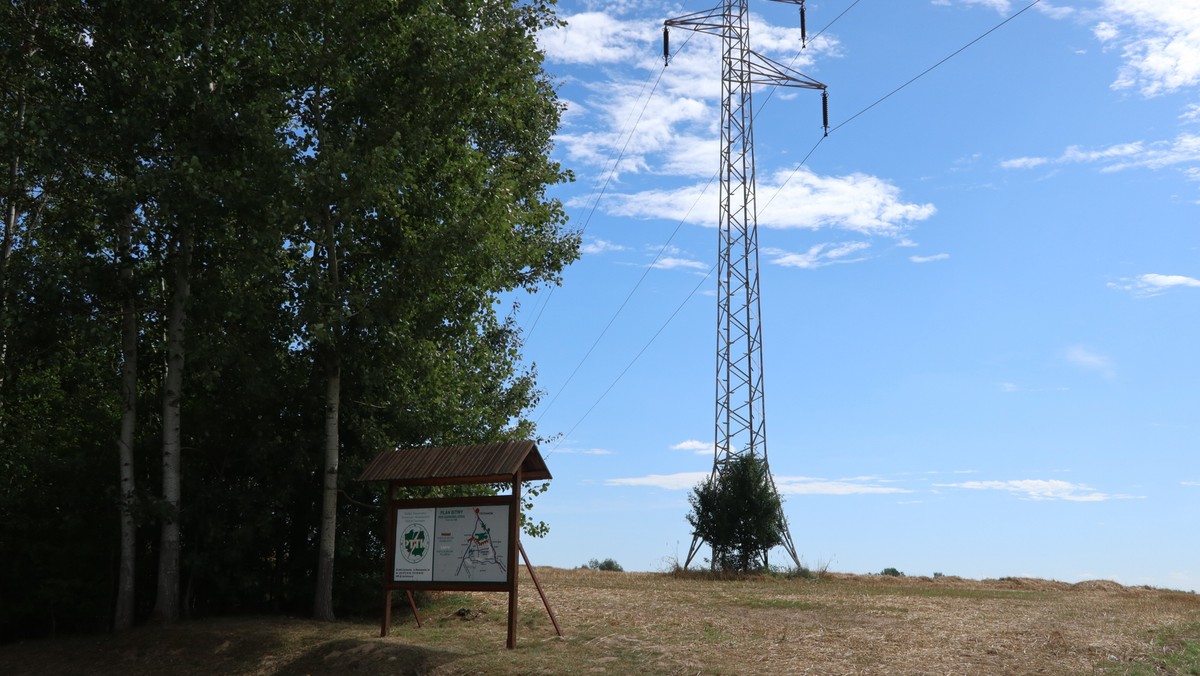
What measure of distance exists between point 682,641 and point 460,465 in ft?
13.1

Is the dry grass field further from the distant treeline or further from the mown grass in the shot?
the distant treeline

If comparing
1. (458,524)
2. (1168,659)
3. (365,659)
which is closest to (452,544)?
(458,524)

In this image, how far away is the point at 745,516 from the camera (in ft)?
101

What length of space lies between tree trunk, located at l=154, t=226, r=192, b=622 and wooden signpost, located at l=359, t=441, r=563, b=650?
413cm

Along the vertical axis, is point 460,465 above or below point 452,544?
above

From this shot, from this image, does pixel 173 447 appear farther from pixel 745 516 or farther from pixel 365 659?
pixel 745 516

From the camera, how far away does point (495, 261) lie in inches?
687

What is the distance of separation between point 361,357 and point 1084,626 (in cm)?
1268

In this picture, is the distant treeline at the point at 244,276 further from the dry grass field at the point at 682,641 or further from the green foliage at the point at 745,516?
the green foliage at the point at 745,516

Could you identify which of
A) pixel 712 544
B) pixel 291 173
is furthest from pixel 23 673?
pixel 712 544

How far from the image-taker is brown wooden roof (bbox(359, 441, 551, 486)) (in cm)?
1407

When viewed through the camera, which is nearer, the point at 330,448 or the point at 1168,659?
the point at 1168,659

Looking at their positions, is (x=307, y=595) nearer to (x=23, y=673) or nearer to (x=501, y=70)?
(x=23, y=673)

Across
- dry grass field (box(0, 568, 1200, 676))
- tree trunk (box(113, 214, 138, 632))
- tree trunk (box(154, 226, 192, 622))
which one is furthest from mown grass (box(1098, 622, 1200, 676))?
tree trunk (box(113, 214, 138, 632))
